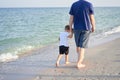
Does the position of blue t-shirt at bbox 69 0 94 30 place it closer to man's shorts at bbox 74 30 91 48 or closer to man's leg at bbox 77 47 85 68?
man's shorts at bbox 74 30 91 48

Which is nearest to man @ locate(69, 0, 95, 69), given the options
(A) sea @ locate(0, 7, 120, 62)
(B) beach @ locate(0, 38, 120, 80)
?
(B) beach @ locate(0, 38, 120, 80)

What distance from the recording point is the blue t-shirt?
753 cm

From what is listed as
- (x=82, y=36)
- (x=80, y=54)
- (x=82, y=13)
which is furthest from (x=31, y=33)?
(x=82, y=13)

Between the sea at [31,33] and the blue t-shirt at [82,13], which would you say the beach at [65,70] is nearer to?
the blue t-shirt at [82,13]

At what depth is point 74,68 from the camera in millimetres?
7902

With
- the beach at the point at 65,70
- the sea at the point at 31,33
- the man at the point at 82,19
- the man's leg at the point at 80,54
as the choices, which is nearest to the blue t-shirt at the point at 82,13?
the man at the point at 82,19

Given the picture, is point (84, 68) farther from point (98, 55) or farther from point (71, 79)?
point (98, 55)

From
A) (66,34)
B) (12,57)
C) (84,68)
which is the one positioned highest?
(66,34)

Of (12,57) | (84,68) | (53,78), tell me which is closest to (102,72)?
(84,68)

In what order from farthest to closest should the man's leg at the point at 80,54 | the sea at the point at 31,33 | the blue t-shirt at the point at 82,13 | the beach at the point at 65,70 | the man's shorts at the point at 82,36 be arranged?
1. the sea at the point at 31,33
2. the man's leg at the point at 80,54
3. the man's shorts at the point at 82,36
4. the blue t-shirt at the point at 82,13
5. the beach at the point at 65,70

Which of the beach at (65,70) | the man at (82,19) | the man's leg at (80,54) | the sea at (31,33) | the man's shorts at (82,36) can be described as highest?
the man at (82,19)

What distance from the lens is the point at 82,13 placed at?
7.55 metres

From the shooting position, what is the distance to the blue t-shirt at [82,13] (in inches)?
297

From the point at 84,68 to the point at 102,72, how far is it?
2.24 feet
